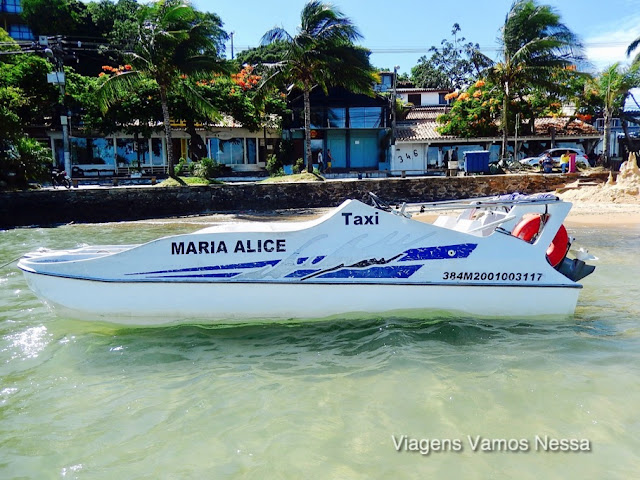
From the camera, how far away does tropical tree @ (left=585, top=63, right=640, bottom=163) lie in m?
28.9

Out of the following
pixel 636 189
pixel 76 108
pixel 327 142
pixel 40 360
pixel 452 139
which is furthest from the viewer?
pixel 327 142

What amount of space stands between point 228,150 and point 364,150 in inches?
360

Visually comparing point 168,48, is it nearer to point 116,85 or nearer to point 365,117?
point 116,85

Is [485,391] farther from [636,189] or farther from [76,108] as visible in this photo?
[76,108]

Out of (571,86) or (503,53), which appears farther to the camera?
(571,86)

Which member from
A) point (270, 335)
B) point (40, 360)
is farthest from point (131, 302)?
point (270, 335)

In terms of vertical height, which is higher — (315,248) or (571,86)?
(571,86)

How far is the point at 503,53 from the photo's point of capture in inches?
1034

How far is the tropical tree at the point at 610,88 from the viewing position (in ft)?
94.7

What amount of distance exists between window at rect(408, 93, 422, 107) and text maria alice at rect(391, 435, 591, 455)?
133 feet

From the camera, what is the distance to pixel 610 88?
95.9ft

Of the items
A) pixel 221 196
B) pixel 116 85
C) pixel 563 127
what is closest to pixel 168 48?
pixel 116 85

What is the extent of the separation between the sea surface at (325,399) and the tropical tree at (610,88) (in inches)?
1042

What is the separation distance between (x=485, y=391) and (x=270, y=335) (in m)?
2.33
